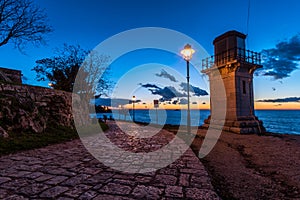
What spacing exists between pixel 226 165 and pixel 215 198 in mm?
2154

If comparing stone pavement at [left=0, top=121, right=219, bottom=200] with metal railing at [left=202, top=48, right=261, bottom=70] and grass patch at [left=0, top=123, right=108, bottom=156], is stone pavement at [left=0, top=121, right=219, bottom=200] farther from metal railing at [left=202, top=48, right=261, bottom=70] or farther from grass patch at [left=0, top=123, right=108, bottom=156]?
metal railing at [left=202, top=48, right=261, bottom=70]

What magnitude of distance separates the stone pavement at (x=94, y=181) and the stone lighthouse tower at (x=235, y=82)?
9854 mm

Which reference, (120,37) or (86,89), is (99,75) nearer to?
(86,89)

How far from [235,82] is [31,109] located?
44.8 feet

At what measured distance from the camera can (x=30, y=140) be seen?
22.3ft

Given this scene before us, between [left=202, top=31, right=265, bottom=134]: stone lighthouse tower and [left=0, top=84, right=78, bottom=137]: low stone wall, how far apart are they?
1189cm

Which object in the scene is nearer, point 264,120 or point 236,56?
point 236,56

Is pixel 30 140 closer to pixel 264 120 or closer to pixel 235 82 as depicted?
pixel 235 82

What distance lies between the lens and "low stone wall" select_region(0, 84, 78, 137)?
292 inches

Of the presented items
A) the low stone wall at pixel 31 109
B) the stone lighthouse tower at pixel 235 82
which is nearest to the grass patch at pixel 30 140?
the low stone wall at pixel 31 109

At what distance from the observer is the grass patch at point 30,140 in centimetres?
572

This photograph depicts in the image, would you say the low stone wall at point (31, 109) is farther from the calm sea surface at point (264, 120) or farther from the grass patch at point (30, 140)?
the calm sea surface at point (264, 120)

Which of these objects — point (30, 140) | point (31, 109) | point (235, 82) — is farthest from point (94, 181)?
point (235, 82)

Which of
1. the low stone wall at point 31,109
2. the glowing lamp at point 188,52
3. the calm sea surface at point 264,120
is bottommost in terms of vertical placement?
the calm sea surface at point 264,120
